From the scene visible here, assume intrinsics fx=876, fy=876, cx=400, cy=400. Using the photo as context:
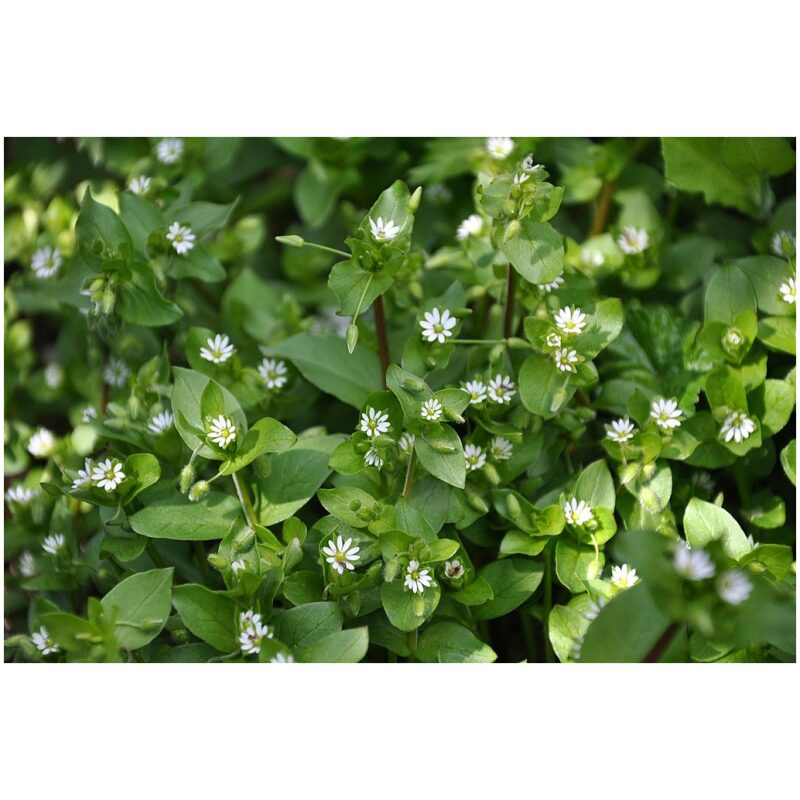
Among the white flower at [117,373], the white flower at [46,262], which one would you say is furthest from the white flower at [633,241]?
the white flower at [46,262]

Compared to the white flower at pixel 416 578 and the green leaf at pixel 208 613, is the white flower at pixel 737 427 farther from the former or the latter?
the green leaf at pixel 208 613

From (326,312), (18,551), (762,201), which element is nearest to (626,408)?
(762,201)

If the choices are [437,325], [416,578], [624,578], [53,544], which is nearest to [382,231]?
[437,325]

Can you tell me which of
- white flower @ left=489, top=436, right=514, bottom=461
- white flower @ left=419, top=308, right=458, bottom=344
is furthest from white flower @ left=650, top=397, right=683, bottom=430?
white flower @ left=419, top=308, right=458, bottom=344

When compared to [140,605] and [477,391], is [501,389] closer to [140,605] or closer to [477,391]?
[477,391]

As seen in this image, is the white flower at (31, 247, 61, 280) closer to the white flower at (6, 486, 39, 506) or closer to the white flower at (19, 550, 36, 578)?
the white flower at (6, 486, 39, 506)

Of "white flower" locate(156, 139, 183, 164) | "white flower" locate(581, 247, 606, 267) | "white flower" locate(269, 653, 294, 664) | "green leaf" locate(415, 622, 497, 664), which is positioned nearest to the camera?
"white flower" locate(269, 653, 294, 664)
